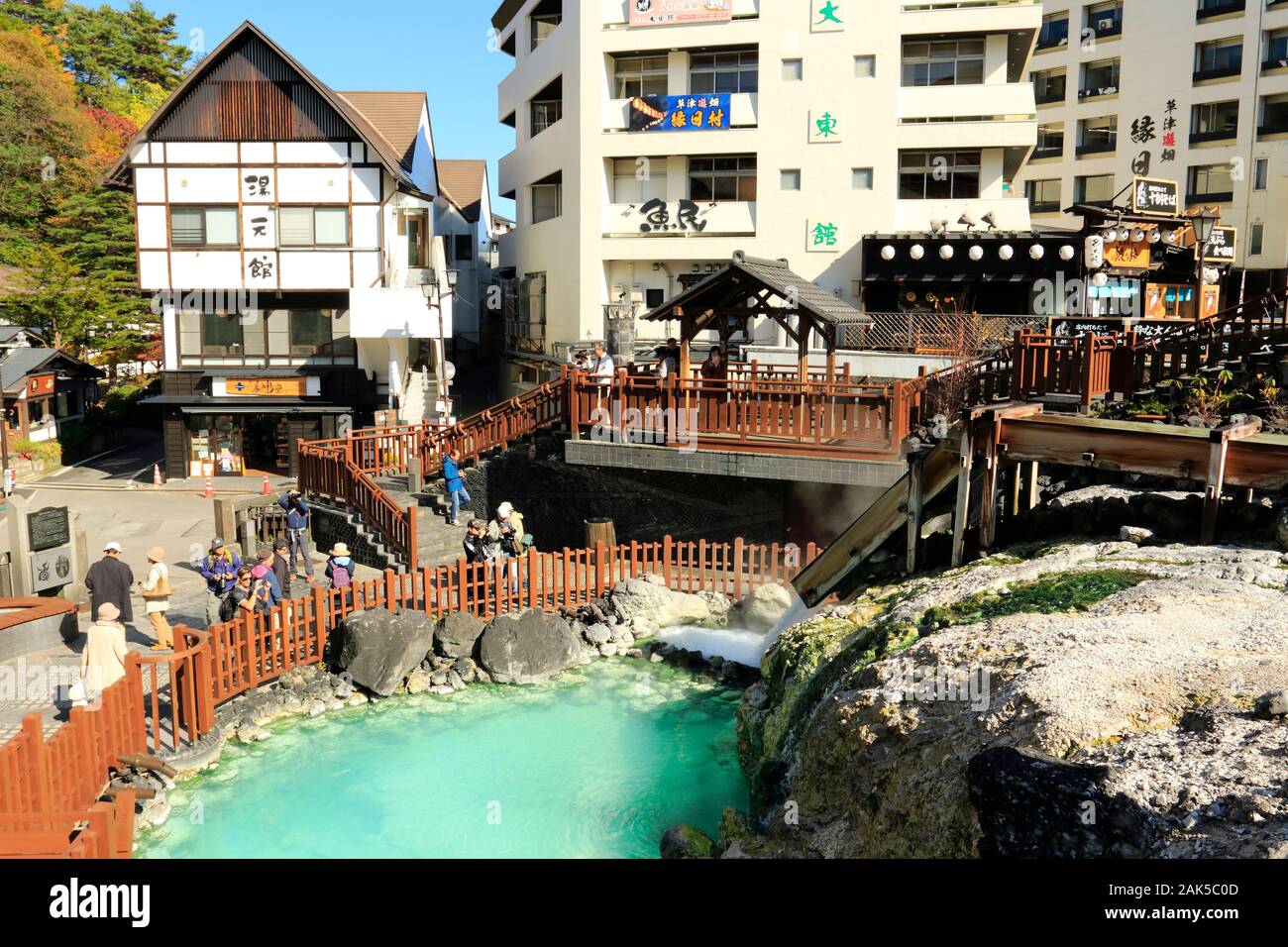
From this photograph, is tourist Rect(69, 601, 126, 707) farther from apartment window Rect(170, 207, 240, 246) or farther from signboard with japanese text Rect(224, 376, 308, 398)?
apartment window Rect(170, 207, 240, 246)

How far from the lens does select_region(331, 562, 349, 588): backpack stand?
1585cm

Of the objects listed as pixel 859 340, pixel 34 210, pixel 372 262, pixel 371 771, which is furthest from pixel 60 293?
pixel 371 771

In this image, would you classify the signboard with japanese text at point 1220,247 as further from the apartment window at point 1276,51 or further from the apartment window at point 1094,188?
the apartment window at point 1094,188

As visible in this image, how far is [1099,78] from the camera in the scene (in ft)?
149

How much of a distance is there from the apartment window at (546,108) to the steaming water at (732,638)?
2773 cm

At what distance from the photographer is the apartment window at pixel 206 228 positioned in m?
31.5

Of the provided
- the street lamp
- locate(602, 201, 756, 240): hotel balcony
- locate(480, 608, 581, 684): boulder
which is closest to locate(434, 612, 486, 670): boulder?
locate(480, 608, 581, 684): boulder

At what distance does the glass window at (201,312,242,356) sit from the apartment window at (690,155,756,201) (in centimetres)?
1593

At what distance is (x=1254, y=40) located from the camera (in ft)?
131

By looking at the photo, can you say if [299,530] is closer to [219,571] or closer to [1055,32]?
[219,571]

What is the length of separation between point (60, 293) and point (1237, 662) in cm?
4114

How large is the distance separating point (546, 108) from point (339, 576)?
2971 cm

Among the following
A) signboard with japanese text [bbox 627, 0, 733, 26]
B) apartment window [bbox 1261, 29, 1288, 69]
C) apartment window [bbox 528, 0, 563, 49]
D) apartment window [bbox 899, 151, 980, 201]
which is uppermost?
apartment window [bbox 528, 0, 563, 49]

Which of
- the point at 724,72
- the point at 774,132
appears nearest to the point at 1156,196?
the point at 774,132
